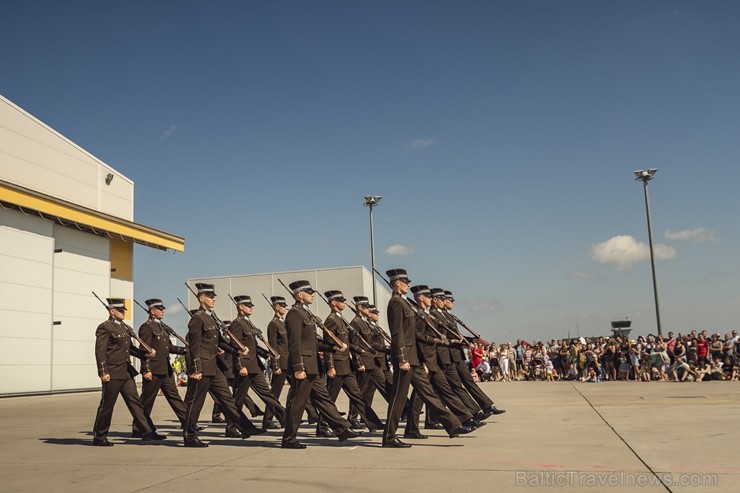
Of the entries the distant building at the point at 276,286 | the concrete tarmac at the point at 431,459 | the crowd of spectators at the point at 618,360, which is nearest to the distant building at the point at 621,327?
the crowd of spectators at the point at 618,360

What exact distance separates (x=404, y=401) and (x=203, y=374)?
2685 millimetres

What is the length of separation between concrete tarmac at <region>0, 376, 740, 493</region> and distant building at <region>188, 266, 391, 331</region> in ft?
78.1

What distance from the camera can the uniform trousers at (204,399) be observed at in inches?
357

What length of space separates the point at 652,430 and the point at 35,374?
2107cm

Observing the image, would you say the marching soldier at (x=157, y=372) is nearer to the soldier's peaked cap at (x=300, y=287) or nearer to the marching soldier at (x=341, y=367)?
the marching soldier at (x=341, y=367)

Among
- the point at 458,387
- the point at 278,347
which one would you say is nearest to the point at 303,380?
the point at 458,387

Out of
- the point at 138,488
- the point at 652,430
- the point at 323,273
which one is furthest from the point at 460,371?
the point at 323,273

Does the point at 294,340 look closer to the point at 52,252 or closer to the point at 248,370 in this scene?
the point at 248,370

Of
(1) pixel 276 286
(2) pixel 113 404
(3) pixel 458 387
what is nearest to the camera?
(2) pixel 113 404

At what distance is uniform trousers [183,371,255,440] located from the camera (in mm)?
9070

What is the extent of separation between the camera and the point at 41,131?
1021 inches

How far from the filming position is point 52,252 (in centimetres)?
2520

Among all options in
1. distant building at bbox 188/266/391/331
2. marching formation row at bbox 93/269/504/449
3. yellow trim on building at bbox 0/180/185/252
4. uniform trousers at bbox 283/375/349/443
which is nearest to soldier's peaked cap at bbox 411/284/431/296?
marching formation row at bbox 93/269/504/449

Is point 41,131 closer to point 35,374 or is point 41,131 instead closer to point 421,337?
point 35,374
